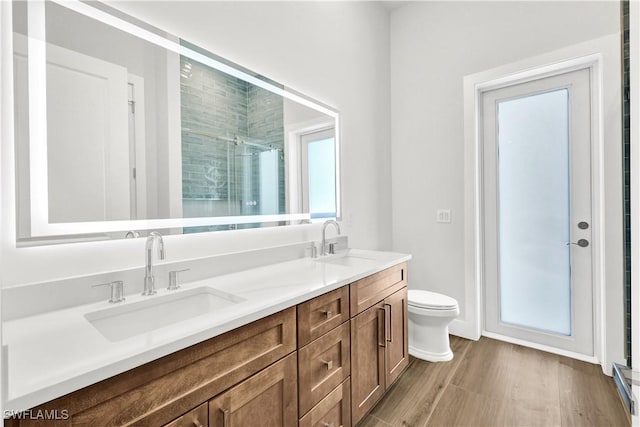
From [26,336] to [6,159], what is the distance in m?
0.56

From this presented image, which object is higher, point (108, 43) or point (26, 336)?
point (108, 43)

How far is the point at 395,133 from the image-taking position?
310 cm

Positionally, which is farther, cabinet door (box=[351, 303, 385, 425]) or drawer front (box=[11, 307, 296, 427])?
cabinet door (box=[351, 303, 385, 425])

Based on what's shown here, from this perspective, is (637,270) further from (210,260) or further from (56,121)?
(56,121)

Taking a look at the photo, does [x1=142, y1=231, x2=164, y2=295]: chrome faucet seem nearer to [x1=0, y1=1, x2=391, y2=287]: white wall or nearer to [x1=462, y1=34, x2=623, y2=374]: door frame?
[x1=0, y1=1, x2=391, y2=287]: white wall

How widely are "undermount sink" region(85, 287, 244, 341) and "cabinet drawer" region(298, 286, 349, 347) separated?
0.26 meters

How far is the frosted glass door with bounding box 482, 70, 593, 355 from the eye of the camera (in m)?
2.36

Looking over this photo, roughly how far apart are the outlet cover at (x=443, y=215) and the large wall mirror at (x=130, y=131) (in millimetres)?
1586

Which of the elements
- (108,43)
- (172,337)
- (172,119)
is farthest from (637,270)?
(108,43)

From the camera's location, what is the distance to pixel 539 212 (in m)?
2.53

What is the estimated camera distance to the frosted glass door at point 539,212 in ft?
7.75

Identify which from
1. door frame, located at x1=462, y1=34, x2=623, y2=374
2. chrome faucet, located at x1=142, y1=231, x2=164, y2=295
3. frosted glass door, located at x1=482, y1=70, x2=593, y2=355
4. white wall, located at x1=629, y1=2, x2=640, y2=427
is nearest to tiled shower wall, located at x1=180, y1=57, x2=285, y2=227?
chrome faucet, located at x1=142, y1=231, x2=164, y2=295

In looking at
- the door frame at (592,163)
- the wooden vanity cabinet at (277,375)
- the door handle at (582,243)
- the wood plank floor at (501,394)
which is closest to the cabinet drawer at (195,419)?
the wooden vanity cabinet at (277,375)

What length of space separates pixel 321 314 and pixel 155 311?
0.65 m
